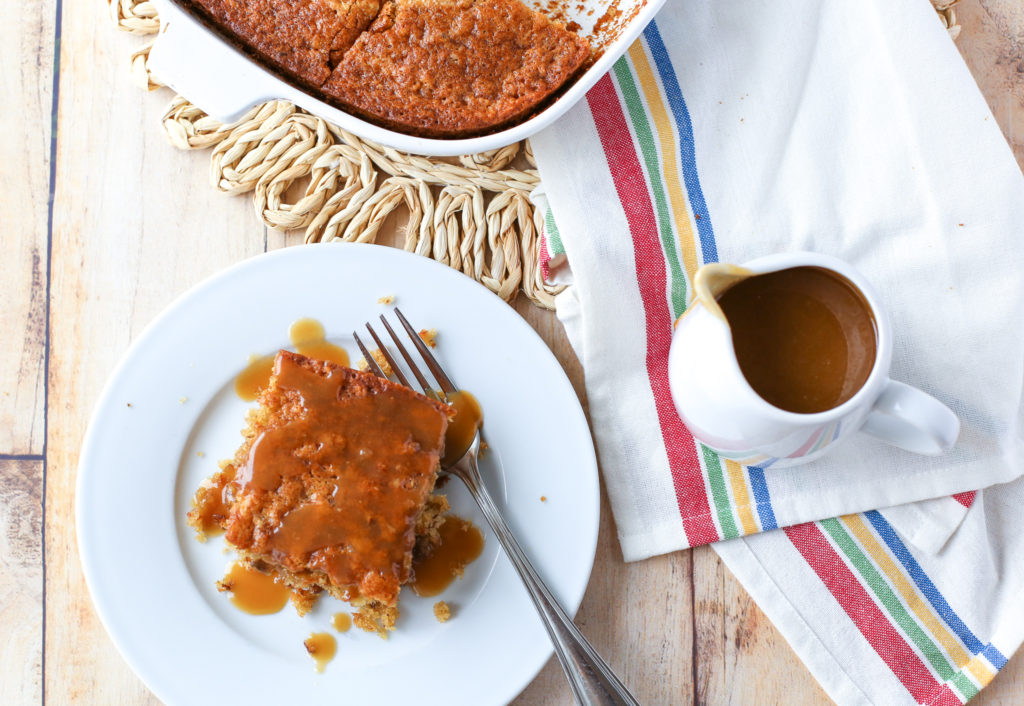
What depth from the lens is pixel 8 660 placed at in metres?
1.80

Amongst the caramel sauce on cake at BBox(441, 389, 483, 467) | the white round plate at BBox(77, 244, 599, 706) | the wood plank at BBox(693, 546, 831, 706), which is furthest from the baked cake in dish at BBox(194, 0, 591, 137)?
the wood plank at BBox(693, 546, 831, 706)

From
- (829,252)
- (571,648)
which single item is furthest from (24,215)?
(829,252)

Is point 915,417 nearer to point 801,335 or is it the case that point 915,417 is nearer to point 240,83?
point 801,335

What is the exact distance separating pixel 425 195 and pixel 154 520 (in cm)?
94

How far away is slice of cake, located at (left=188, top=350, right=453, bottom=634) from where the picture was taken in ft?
5.16

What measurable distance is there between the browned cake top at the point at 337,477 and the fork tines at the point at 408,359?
0.11 metres

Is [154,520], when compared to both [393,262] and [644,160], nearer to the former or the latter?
[393,262]

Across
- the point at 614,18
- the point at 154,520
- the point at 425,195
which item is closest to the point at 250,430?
the point at 154,520

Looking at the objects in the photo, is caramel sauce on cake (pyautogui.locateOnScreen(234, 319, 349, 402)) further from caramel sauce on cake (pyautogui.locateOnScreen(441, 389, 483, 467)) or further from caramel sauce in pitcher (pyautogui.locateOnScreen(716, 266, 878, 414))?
caramel sauce in pitcher (pyautogui.locateOnScreen(716, 266, 878, 414))

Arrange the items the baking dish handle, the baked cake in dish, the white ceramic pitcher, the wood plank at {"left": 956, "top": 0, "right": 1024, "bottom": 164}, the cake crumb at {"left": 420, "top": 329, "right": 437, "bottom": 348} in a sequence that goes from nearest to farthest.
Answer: the white ceramic pitcher, the baking dish handle, the baked cake in dish, the cake crumb at {"left": 420, "top": 329, "right": 437, "bottom": 348}, the wood plank at {"left": 956, "top": 0, "right": 1024, "bottom": 164}

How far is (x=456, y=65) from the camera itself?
164cm

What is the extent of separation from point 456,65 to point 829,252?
919mm

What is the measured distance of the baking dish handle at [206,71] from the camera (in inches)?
60.7

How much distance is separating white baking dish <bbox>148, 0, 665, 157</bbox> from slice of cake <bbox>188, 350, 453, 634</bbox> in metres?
0.49
